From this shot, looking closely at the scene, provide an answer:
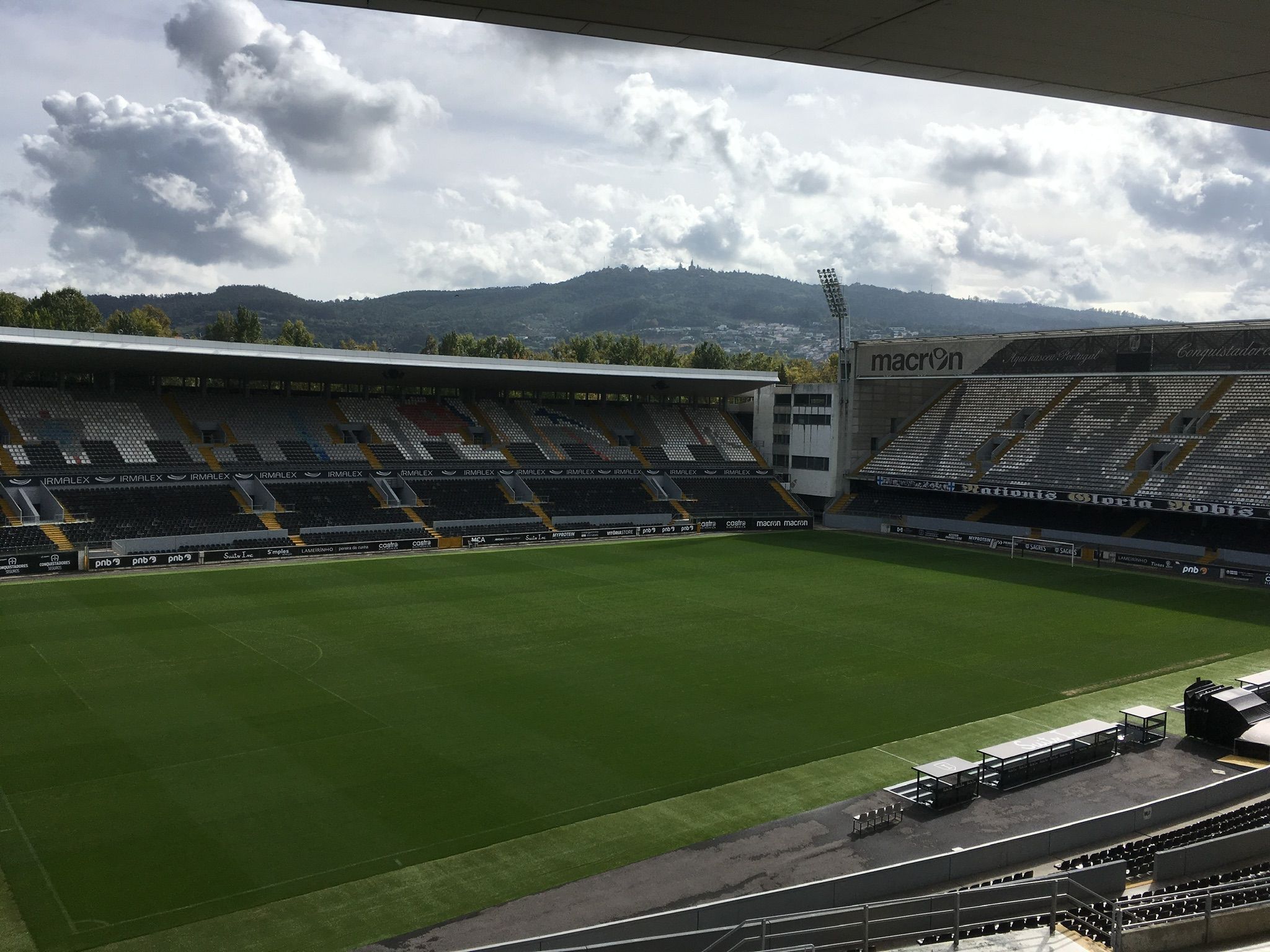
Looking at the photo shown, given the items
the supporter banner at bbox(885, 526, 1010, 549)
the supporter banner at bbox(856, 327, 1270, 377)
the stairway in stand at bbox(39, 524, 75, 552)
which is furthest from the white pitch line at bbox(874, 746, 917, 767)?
the supporter banner at bbox(856, 327, 1270, 377)

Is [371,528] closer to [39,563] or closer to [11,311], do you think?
[39,563]

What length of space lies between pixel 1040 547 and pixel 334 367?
35732mm

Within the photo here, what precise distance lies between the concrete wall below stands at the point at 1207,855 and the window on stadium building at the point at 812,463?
46812 millimetres

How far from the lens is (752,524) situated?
5522 cm

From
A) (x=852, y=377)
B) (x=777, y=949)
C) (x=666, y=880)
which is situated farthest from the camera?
(x=852, y=377)

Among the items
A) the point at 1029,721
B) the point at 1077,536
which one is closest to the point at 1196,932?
the point at 1029,721

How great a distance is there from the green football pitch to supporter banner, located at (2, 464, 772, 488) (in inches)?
309

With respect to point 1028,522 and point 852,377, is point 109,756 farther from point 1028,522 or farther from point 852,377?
point 852,377

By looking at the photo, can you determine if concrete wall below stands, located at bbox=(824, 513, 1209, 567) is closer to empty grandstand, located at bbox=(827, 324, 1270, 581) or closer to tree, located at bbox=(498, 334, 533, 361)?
empty grandstand, located at bbox=(827, 324, 1270, 581)

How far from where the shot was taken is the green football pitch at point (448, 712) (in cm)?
1465

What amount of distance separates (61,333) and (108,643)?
18.5m

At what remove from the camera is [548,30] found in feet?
13.5

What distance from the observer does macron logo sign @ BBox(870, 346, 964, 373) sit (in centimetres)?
5750

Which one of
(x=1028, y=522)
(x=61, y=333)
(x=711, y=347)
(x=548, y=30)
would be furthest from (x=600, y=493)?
(x=711, y=347)
